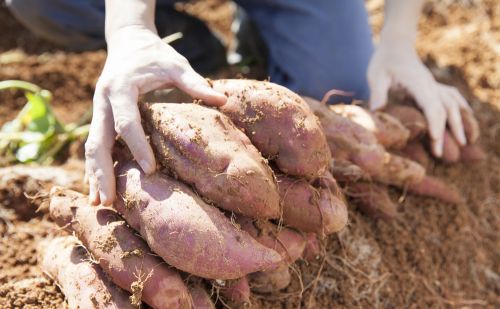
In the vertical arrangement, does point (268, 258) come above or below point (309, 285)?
above

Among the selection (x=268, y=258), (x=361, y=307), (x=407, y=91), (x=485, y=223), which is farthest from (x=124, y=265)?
(x=485, y=223)

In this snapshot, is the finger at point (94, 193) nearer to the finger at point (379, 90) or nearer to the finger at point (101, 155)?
the finger at point (101, 155)

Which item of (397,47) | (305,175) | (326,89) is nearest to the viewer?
(305,175)

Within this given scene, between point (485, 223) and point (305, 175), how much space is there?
823 millimetres

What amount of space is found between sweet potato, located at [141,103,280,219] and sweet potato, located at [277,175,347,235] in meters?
0.07

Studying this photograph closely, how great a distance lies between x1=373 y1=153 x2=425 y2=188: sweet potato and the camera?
1484 mm

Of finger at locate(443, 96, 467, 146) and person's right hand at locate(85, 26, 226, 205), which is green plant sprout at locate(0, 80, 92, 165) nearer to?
person's right hand at locate(85, 26, 226, 205)

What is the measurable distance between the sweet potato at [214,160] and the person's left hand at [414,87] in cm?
67

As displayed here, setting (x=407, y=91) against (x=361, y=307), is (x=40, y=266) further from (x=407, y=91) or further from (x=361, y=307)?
(x=407, y=91)

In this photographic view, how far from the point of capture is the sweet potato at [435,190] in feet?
5.23

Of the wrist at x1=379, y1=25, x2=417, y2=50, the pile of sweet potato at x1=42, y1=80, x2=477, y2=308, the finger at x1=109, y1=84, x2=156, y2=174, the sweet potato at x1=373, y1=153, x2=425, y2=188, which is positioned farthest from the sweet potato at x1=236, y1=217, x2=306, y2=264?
the wrist at x1=379, y1=25, x2=417, y2=50

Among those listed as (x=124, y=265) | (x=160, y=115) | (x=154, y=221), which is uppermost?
(x=160, y=115)

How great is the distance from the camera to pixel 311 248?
129 cm

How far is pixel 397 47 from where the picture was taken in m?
→ 1.64
